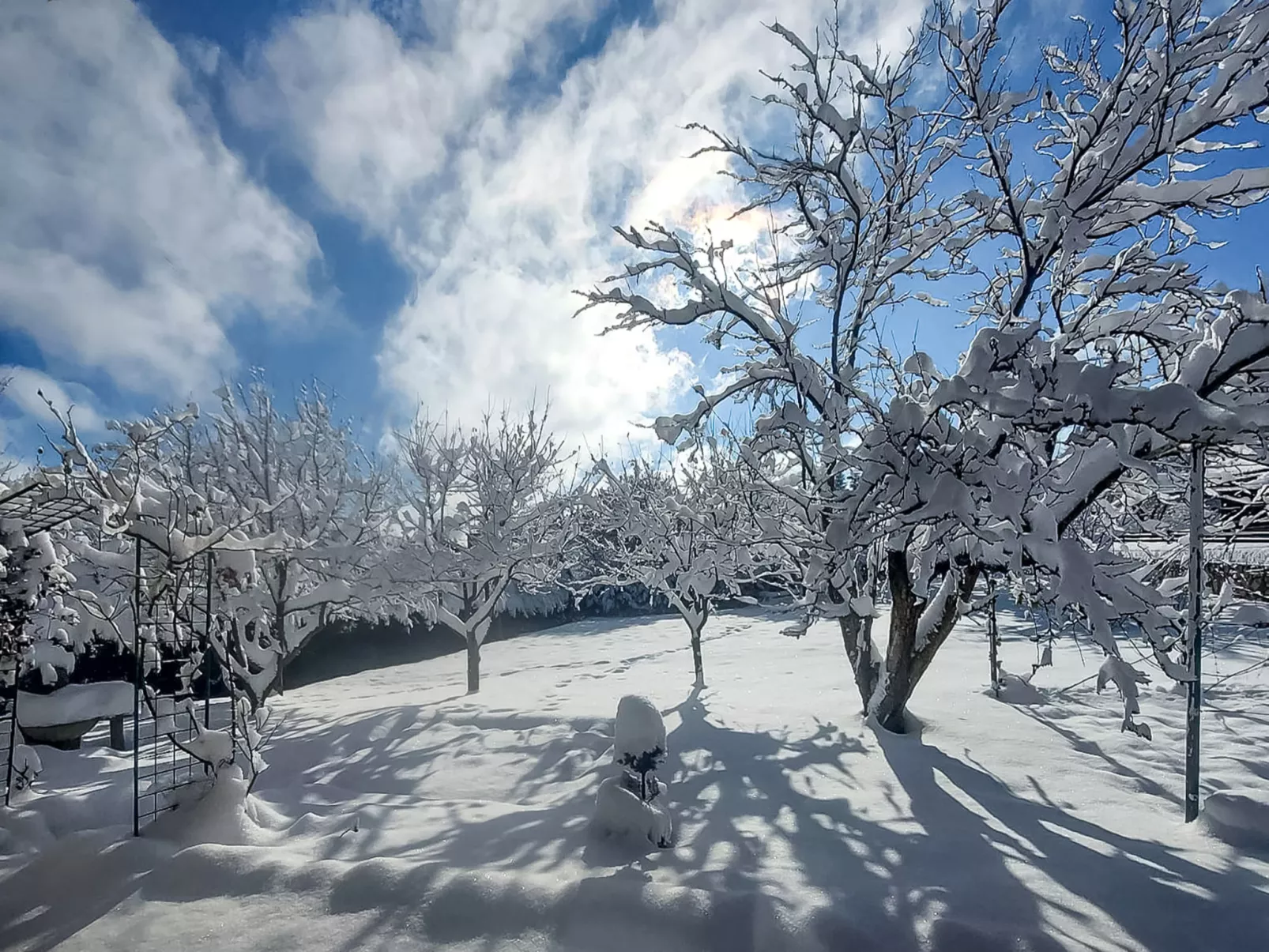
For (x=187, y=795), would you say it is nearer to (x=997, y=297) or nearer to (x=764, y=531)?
(x=764, y=531)

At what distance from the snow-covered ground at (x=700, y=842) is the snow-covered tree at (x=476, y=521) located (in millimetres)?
3219

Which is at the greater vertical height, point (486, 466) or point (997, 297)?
point (997, 297)

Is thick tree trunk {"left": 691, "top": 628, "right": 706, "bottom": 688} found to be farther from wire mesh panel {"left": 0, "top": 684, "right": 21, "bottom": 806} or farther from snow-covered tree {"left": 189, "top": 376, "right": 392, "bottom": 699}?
wire mesh panel {"left": 0, "top": 684, "right": 21, "bottom": 806}

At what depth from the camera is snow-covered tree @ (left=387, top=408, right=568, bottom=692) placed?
11.3 metres

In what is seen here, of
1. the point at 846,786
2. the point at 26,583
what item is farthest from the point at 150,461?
the point at 846,786

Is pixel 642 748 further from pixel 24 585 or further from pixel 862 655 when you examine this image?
pixel 24 585

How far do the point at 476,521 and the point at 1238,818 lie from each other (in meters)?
11.7

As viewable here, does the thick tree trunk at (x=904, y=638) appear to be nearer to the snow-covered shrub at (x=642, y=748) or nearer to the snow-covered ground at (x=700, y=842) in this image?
the snow-covered ground at (x=700, y=842)

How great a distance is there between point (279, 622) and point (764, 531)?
320 inches

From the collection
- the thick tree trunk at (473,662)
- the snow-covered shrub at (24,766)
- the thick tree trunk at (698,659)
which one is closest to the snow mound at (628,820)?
the snow-covered shrub at (24,766)

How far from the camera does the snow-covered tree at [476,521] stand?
11320 mm

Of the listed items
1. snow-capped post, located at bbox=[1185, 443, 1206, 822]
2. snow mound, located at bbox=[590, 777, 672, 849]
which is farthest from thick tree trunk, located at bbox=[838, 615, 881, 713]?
snow mound, located at bbox=[590, 777, 672, 849]

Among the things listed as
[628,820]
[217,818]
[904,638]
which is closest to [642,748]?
[628,820]

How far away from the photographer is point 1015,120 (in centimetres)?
519
